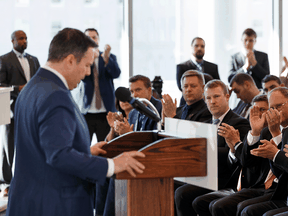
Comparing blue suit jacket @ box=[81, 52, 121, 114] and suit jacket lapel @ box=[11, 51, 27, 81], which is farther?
blue suit jacket @ box=[81, 52, 121, 114]

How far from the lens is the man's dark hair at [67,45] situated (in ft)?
5.07

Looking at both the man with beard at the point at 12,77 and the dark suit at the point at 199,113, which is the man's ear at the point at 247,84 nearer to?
the dark suit at the point at 199,113

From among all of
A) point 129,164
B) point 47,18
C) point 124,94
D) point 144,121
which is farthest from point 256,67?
point 129,164

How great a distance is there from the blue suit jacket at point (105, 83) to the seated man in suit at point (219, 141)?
1948mm

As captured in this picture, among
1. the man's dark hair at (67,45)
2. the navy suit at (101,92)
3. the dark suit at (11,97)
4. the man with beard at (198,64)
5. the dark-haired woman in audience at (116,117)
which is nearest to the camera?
the man's dark hair at (67,45)

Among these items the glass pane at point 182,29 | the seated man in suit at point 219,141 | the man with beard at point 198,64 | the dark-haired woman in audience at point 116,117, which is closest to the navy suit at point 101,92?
the dark-haired woman in audience at point 116,117

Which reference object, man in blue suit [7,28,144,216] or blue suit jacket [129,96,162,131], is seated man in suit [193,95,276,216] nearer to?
blue suit jacket [129,96,162,131]

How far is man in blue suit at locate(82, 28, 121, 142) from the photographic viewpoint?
4.58 meters

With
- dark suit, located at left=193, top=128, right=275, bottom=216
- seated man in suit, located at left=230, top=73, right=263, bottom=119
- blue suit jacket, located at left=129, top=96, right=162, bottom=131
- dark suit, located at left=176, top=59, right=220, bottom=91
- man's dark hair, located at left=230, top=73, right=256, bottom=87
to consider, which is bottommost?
dark suit, located at left=193, top=128, right=275, bottom=216

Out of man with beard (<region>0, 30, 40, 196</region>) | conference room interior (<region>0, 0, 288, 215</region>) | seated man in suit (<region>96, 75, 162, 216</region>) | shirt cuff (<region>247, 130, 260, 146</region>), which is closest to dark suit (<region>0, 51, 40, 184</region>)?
man with beard (<region>0, 30, 40, 196</region>)

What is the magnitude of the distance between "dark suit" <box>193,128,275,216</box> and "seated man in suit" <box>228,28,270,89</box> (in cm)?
230

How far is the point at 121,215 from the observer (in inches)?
71.6

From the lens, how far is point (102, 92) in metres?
4.62

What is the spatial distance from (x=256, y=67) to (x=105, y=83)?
183 centimetres
